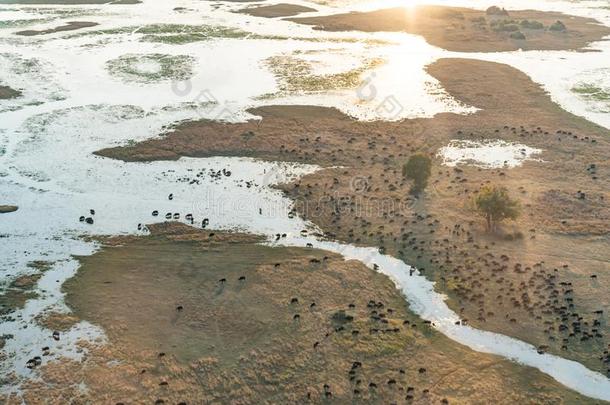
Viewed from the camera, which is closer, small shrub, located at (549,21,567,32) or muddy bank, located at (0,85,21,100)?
muddy bank, located at (0,85,21,100)

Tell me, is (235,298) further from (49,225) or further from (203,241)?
(49,225)

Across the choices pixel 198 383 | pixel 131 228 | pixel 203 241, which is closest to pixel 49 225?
pixel 131 228

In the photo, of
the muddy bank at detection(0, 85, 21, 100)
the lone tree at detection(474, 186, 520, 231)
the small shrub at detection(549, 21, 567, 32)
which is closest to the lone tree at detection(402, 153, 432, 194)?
the lone tree at detection(474, 186, 520, 231)

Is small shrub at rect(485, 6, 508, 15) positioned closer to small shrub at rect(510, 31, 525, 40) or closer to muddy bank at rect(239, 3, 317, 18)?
small shrub at rect(510, 31, 525, 40)

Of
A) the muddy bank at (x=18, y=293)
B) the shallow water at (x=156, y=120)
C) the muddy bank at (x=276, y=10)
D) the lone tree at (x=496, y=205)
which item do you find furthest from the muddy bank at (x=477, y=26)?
the muddy bank at (x=18, y=293)

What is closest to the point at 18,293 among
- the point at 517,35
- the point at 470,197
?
the point at 470,197

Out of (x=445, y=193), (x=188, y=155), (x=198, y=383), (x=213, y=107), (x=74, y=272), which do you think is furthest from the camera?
(x=213, y=107)

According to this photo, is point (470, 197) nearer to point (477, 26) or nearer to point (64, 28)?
point (477, 26)
